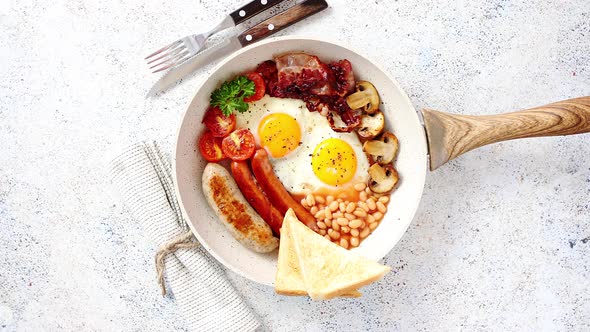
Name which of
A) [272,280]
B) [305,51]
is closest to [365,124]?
[305,51]

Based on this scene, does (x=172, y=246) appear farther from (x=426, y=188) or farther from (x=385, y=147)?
(x=426, y=188)

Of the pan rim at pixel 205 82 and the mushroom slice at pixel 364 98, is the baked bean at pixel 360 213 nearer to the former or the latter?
the pan rim at pixel 205 82

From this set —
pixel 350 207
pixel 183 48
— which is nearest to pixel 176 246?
pixel 350 207

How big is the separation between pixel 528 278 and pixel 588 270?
1.14 ft

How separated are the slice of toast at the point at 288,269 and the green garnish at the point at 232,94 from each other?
61 cm

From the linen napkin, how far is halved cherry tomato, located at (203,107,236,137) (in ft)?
1.17

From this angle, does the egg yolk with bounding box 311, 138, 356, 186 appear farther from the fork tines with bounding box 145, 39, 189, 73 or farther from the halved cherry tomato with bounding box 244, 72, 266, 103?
the fork tines with bounding box 145, 39, 189, 73

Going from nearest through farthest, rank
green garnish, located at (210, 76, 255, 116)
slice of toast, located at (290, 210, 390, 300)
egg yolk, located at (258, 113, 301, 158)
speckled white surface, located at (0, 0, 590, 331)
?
1. slice of toast, located at (290, 210, 390, 300)
2. green garnish, located at (210, 76, 255, 116)
3. egg yolk, located at (258, 113, 301, 158)
4. speckled white surface, located at (0, 0, 590, 331)

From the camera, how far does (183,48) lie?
3309mm

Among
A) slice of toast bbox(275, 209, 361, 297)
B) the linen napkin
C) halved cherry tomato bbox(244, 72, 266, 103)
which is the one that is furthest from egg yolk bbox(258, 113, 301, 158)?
the linen napkin

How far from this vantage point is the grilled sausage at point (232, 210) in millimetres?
3178

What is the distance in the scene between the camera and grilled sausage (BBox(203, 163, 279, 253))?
10.4 ft

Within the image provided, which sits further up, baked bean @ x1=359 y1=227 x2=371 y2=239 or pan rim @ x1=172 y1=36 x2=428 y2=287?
pan rim @ x1=172 y1=36 x2=428 y2=287

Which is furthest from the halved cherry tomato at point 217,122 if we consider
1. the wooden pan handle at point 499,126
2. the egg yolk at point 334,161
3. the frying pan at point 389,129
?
the wooden pan handle at point 499,126
